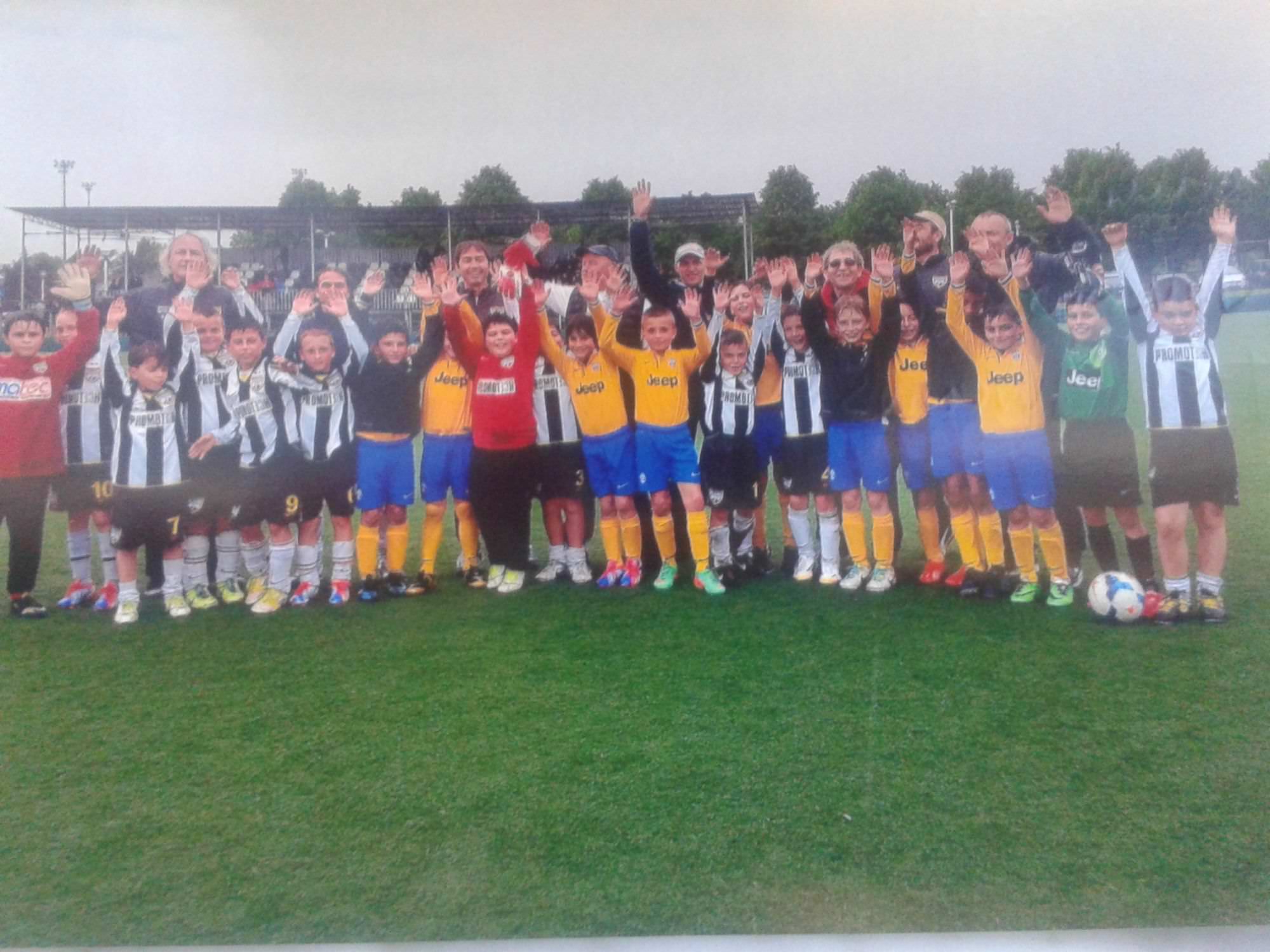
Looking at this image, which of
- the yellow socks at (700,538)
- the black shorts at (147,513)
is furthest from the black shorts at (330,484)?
the yellow socks at (700,538)

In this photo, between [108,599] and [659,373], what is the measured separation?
2651 mm

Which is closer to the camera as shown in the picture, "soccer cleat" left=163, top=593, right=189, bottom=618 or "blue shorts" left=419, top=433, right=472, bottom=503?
"soccer cleat" left=163, top=593, right=189, bottom=618

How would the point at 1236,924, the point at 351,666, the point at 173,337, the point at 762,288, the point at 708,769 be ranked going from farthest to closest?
the point at 762,288 → the point at 173,337 → the point at 351,666 → the point at 708,769 → the point at 1236,924

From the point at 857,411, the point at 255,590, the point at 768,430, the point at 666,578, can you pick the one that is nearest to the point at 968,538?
the point at 857,411

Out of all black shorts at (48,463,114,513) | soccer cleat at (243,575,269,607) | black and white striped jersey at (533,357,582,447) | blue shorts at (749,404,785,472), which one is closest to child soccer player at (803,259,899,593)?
blue shorts at (749,404,785,472)

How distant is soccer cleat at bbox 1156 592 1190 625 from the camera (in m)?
3.35

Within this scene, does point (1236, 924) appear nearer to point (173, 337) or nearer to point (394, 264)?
point (394, 264)

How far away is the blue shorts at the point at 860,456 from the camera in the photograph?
13.4 feet

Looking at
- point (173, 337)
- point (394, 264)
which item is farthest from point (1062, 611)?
point (173, 337)

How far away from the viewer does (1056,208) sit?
3.25m

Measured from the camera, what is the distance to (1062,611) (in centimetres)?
359

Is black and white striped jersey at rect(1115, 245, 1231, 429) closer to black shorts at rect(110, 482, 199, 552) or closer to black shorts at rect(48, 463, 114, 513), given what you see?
black shorts at rect(110, 482, 199, 552)

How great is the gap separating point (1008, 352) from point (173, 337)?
11.3 ft

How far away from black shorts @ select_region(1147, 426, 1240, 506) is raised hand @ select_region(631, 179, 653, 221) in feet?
6.62
